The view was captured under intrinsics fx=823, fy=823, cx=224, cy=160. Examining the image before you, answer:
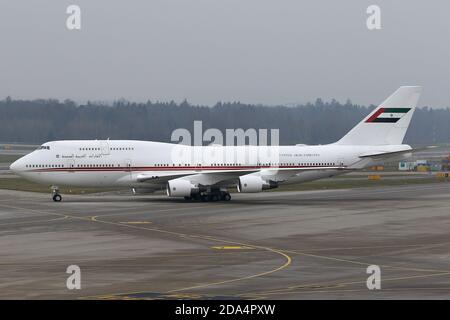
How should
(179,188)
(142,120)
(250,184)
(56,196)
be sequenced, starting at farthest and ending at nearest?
(142,120) < (56,196) < (179,188) < (250,184)

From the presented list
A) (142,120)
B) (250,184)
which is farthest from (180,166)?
(142,120)

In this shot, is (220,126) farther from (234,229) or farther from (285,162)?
(234,229)

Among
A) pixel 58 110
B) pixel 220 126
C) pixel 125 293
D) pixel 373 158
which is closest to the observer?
pixel 125 293

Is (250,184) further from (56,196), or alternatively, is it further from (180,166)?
(56,196)

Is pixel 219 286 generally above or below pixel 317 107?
below

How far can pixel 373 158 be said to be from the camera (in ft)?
189

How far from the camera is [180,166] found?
55.8 metres

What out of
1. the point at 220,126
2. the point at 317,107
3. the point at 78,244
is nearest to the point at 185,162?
the point at 78,244

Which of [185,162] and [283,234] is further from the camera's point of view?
[185,162]

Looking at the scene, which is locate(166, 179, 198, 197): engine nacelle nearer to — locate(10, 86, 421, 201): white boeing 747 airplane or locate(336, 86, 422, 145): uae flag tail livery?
locate(10, 86, 421, 201): white boeing 747 airplane

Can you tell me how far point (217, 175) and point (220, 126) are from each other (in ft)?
195

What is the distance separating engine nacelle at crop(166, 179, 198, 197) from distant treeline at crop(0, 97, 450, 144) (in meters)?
51.5

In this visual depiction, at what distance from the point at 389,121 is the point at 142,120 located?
202 feet

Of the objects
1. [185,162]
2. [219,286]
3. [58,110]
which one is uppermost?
[58,110]
